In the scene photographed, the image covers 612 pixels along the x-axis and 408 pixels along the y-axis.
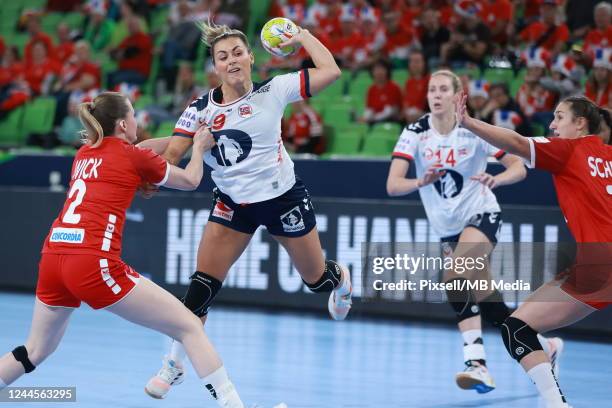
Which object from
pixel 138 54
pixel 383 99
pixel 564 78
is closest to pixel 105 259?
pixel 564 78

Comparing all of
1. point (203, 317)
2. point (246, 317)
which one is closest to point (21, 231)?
point (246, 317)

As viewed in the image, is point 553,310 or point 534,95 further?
point 534,95

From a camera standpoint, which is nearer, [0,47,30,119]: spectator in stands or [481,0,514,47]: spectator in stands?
[481,0,514,47]: spectator in stands

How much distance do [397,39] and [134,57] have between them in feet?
14.5

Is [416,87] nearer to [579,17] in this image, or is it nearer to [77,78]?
[579,17]

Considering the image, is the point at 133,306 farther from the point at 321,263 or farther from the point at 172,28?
the point at 172,28

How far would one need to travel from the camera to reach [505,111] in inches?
444

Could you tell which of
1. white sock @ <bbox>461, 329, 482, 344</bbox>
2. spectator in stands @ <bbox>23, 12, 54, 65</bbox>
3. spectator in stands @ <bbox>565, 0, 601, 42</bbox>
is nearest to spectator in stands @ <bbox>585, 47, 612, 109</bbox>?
spectator in stands @ <bbox>565, 0, 601, 42</bbox>

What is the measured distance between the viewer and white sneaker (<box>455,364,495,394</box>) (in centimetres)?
683

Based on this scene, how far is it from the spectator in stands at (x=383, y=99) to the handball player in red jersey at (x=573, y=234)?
7265 mm

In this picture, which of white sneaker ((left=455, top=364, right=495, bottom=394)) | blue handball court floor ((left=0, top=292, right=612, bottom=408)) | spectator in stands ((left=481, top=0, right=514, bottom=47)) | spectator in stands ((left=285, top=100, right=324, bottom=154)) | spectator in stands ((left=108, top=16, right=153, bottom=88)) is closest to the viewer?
blue handball court floor ((left=0, top=292, right=612, bottom=408))

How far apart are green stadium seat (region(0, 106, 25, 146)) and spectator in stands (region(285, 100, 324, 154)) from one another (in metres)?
4.92

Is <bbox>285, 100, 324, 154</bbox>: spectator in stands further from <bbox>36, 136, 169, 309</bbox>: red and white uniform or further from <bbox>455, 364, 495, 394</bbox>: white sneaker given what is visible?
<bbox>36, 136, 169, 309</bbox>: red and white uniform

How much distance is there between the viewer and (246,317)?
35.8 ft
